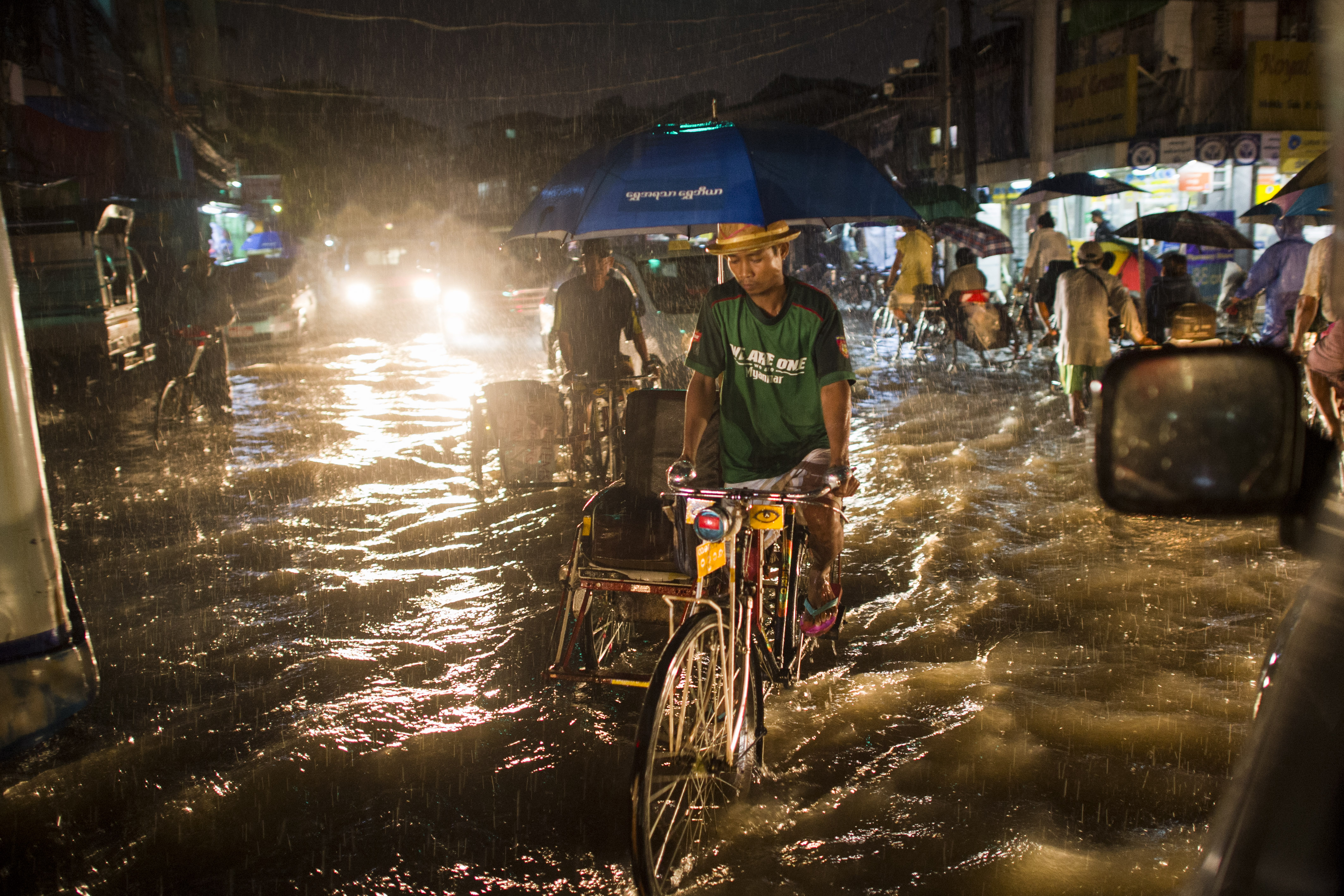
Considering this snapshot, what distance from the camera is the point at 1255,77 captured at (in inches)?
706

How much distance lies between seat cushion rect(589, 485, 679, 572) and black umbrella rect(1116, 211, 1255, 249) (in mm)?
12306

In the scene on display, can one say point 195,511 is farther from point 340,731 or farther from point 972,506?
point 972,506

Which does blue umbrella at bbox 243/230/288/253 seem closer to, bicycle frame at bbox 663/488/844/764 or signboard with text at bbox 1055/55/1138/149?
signboard with text at bbox 1055/55/1138/149

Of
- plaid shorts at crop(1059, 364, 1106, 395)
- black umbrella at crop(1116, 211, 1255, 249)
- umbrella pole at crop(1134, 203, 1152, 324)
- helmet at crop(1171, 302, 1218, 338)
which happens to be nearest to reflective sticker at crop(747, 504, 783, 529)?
helmet at crop(1171, 302, 1218, 338)

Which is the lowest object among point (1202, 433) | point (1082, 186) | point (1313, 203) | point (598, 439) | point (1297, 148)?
point (598, 439)

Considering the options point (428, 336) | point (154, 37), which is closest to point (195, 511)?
point (428, 336)

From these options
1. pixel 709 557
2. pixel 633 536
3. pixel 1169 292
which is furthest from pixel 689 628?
pixel 1169 292

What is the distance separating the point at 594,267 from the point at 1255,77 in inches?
664

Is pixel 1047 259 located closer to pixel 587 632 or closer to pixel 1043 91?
pixel 1043 91

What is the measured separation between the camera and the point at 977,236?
52.6 feet

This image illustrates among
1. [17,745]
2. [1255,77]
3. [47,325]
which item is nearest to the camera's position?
[17,745]

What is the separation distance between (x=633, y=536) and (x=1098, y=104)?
65.5ft

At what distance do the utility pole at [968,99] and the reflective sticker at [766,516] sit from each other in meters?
20.2

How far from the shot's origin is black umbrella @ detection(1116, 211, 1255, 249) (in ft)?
46.0
